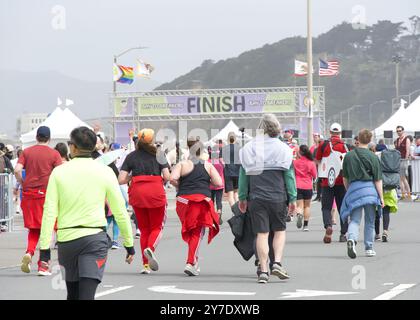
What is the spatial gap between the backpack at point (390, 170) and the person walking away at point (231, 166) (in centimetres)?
564

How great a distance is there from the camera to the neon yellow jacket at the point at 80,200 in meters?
7.82

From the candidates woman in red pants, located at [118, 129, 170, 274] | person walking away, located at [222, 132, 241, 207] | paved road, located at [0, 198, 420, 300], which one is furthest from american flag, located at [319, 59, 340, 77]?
woman in red pants, located at [118, 129, 170, 274]

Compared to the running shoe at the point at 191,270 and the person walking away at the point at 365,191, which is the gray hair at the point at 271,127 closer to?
the running shoe at the point at 191,270

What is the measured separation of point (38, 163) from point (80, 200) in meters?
6.39

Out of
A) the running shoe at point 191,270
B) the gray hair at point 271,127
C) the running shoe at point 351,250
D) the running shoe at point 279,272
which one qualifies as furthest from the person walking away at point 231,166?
the running shoe at point 279,272

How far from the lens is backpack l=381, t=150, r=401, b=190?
17.6 metres

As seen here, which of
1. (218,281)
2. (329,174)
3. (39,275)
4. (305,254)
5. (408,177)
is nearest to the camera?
(218,281)

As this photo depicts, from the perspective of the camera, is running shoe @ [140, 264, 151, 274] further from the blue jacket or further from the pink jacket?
the pink jacket

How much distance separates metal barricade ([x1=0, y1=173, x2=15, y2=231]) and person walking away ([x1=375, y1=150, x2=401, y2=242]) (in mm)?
7286

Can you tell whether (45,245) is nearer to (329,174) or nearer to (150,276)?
(150,276)

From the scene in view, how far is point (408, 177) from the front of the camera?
31.5 metres
